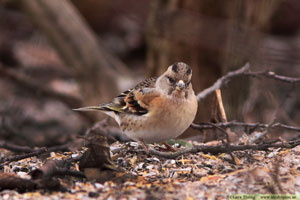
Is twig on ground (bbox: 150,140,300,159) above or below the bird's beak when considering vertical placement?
below

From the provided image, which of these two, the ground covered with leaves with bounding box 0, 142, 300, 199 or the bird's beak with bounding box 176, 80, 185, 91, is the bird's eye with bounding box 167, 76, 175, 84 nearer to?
the bird's beak with bounding box 176, 80, 185, 91

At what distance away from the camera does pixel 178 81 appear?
395 cm

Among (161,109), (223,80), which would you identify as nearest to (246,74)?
(223,80)

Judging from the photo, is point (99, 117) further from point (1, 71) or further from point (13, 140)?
point (13, 140)

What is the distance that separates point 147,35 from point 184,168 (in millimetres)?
3412

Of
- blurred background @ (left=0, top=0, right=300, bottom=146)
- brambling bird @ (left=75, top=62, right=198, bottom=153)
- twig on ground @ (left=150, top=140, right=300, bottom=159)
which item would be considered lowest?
twig on ground @ (left=150, top=140, right=300, bottom=159)

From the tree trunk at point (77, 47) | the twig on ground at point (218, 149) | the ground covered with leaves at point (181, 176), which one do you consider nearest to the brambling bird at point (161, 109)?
the ground covered with leaves at point (181, 176)

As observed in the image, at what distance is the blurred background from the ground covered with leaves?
364mm

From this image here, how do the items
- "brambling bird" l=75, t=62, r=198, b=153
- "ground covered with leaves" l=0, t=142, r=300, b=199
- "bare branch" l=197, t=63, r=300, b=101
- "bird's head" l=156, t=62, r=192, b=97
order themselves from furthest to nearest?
"bare branch" l=197, t=63, r=300, b=101 → "bird's head" l=156, t=62, r=192, b=97 → "brambling bird" l=75, t=62, r=198, b=153 → "ground covered with leaves" l=0, t=142, r=300, b=199

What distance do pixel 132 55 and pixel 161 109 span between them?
25.9 feet

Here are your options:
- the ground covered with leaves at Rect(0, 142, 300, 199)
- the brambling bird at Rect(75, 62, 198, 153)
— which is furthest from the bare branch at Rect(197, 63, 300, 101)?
the ground covered with leaves at Rect(0, 142, 300, 199)

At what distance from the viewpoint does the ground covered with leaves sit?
3047 millimetres

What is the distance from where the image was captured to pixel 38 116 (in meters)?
8.64

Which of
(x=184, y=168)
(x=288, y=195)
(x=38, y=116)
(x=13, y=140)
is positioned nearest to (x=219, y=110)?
(x=184, y=168)
